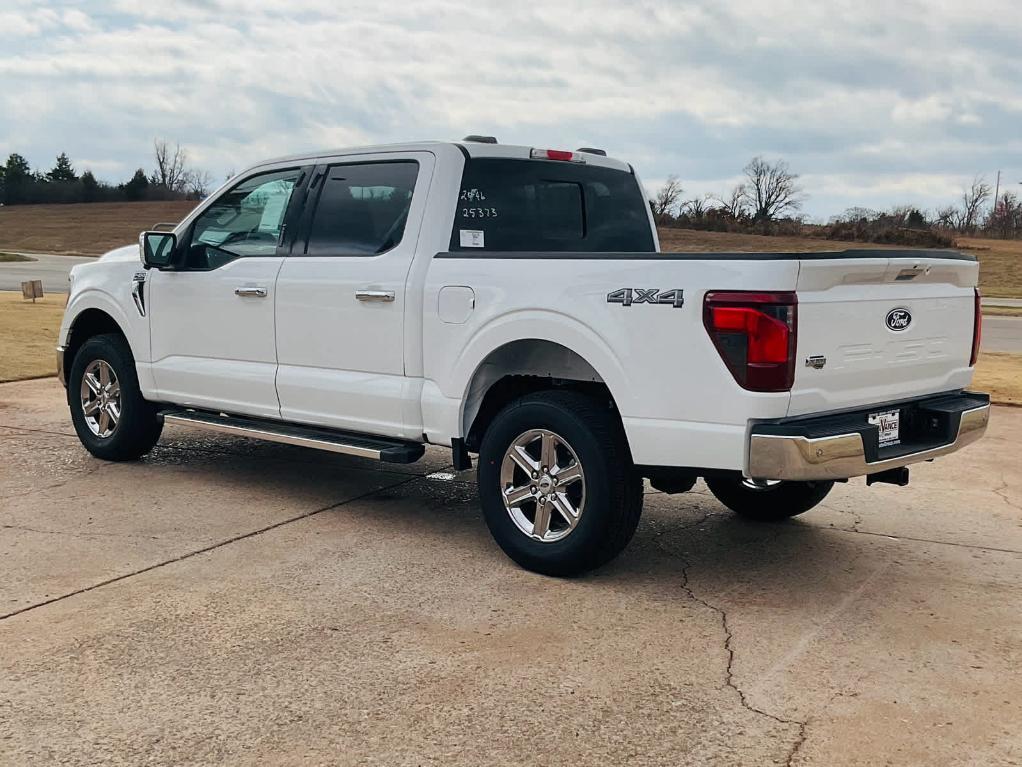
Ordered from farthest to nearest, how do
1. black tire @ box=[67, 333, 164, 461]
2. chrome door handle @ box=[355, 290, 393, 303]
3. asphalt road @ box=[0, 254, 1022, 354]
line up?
1. asphalt road @ box=[0, 254, 1022, 354]
2. black tire @ box=[67, 333, 164, 461]
3. chrome door handle @ box=[355, 290, 393, 303]

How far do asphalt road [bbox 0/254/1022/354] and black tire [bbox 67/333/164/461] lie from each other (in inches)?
507

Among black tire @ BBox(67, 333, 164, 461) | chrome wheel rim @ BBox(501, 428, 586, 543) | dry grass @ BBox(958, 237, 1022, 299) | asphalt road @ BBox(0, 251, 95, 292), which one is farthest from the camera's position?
dry grass @ BBox(958, 237, 1022, 299)

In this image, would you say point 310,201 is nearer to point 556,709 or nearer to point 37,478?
point 37,478

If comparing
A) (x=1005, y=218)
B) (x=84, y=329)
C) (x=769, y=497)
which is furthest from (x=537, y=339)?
(x=1005, y=218)

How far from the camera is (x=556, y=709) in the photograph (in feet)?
11.8

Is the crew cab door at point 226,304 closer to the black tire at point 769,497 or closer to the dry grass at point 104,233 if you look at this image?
the black tire at point 769,497

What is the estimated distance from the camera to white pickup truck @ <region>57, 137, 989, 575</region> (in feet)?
14.4

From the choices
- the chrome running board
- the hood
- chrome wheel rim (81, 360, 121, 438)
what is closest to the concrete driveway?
the chrome running board

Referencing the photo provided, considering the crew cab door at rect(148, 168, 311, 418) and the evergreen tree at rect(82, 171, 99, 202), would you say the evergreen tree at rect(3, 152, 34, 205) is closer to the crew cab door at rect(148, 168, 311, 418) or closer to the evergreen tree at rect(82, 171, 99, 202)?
the evergreen tree at rect(82, 171, 99, 202)

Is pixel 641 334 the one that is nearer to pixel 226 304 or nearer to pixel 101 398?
pixel 226 304

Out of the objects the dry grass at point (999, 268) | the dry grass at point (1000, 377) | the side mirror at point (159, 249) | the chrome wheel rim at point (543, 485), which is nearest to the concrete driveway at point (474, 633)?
the chrome wheel rim at point (543, 485)

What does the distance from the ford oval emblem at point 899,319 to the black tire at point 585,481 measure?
1.25 meters

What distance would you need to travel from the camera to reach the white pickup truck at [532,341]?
14.4 ft

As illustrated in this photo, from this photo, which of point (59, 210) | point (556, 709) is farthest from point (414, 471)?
point (59, 210)
